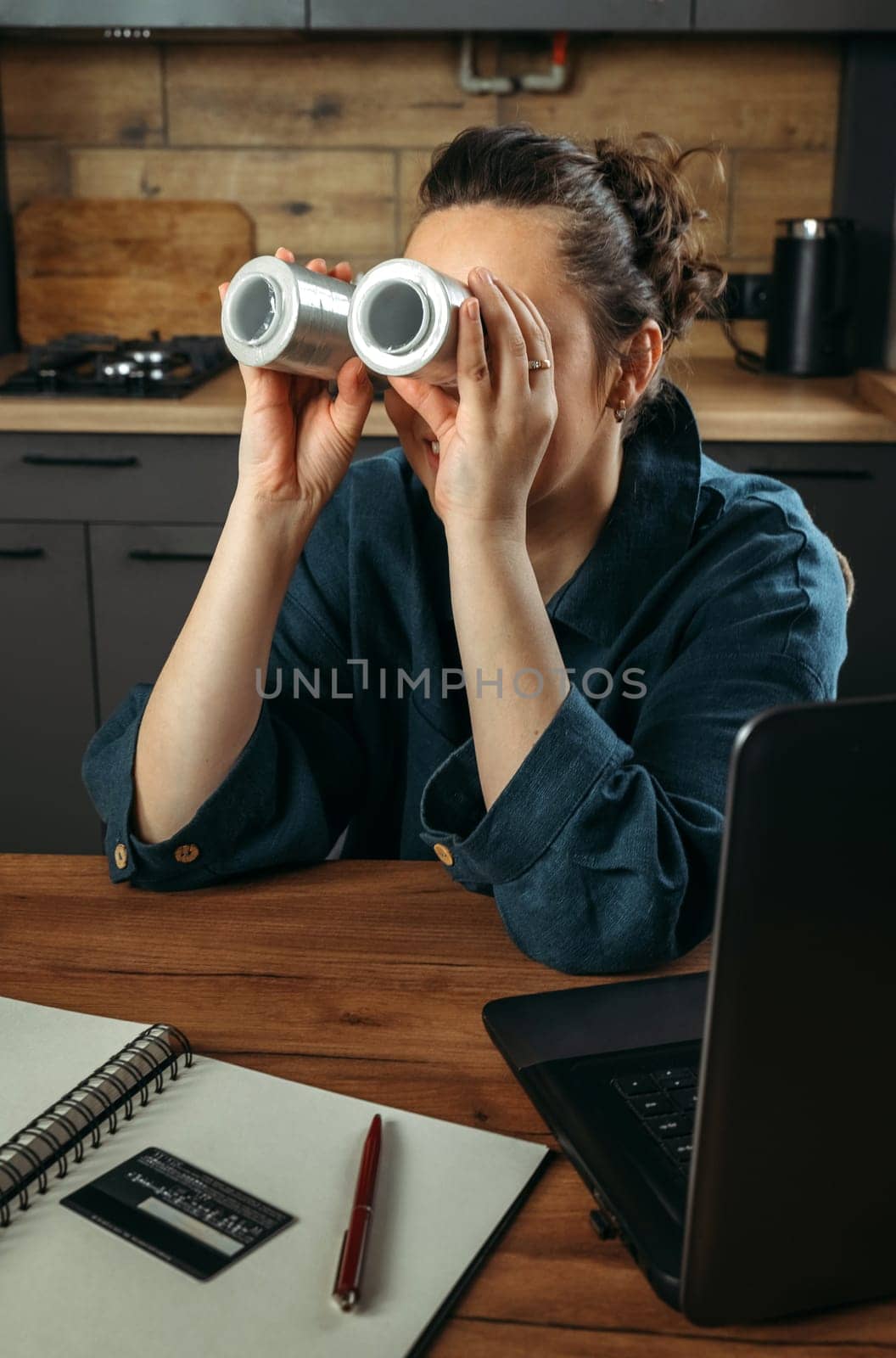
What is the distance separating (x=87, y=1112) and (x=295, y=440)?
611mm

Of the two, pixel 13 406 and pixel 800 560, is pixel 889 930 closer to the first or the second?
pixel 800 560

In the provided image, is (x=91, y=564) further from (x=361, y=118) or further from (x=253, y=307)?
(x=253, y=307)

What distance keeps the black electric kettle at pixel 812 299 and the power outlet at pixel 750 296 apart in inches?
3.9

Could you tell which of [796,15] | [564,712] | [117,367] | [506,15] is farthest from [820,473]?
[564,712]

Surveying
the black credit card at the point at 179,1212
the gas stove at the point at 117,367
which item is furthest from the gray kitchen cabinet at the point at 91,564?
Result: the black credit card at the point at 179,1212

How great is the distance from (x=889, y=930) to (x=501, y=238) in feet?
2.58

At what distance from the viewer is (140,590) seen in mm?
2420

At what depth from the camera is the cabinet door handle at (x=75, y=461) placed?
2350mm

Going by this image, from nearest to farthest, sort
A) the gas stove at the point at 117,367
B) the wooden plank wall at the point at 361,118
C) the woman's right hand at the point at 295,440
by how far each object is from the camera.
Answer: the woman's right hand at the point at 295,440 < the gas stove at the point at 117,367 < the wooden plank wall at the point at 361,118

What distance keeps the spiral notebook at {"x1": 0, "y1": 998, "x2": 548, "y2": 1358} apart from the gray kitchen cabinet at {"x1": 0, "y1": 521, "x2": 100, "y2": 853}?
1767 millimetres

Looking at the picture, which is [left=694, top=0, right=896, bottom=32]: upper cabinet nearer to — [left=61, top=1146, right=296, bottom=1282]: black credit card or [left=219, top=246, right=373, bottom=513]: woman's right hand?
[left=219, top=246, right=373, bottom=513]: woman's right hand

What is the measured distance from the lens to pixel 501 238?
43.6 inches

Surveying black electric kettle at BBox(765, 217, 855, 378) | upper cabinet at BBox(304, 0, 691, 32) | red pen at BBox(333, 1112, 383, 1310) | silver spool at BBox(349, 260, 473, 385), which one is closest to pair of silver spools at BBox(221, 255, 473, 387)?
silver spool at BBox(349, 260, 473, 385)

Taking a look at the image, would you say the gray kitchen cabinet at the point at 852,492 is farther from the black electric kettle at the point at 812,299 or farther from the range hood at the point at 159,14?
the range hood at the point at 159,14
